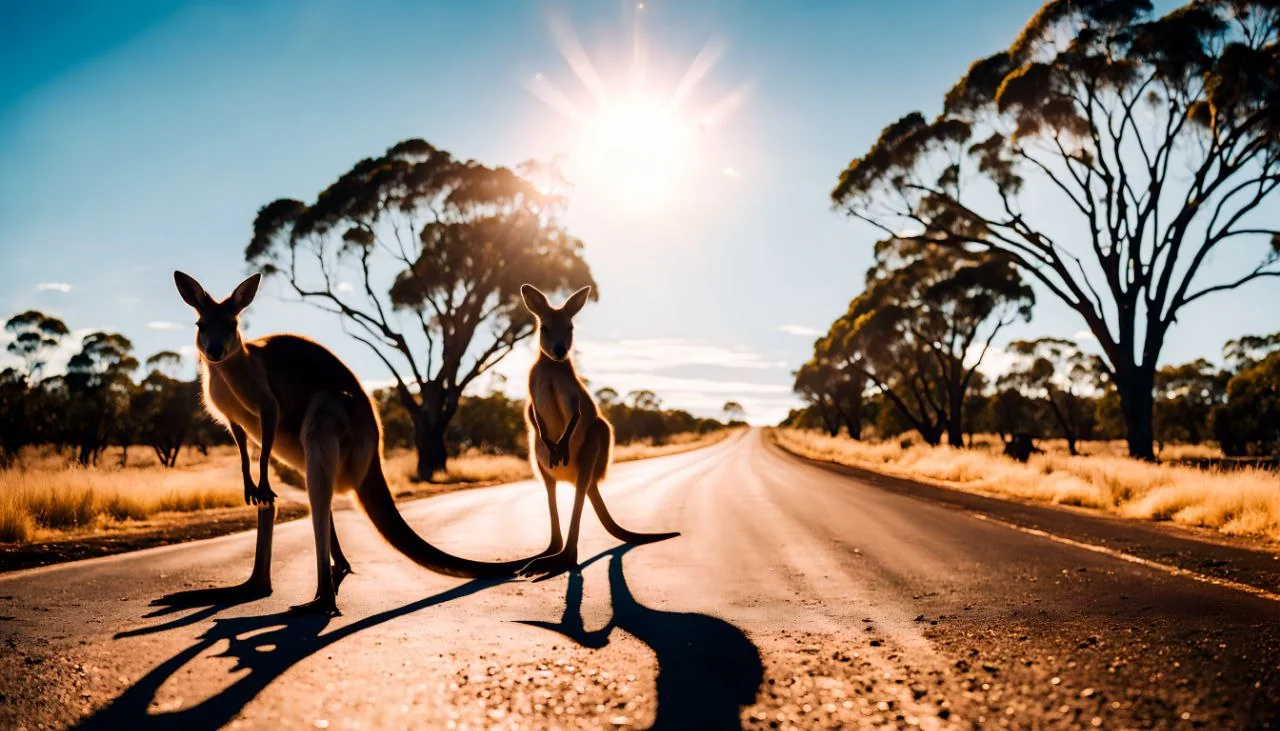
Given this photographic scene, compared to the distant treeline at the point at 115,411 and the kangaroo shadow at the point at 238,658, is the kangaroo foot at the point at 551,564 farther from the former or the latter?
the distant treeline at the point at 115,411

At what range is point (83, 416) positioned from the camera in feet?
133

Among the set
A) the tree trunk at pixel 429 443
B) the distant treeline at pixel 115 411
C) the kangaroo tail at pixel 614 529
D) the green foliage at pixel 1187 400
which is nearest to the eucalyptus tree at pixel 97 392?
the distant treeline at pixel 115 411

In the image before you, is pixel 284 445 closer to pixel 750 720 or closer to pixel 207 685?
pixel 207 685

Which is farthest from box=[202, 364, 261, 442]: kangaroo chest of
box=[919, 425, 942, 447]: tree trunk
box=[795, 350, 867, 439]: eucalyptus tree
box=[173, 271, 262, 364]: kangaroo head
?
box=[795, 350, 867, 439]: eucalyptus tree

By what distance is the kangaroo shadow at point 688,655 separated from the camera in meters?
2.36

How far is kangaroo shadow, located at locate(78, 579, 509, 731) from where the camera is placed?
226cm

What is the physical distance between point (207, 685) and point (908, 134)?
26.7 m

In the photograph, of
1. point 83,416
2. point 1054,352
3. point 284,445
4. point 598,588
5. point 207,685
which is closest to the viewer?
point 207,685

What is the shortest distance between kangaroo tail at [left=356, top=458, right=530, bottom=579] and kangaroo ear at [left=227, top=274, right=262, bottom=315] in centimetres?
119

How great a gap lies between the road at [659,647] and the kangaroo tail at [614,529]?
61cm

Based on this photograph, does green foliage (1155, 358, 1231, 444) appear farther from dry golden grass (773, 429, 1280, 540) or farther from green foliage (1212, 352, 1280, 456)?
dry golden grass (773, 429, 1280, 540)

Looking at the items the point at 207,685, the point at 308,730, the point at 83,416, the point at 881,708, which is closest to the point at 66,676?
the point at 207,685

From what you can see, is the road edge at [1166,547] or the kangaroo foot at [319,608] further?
the road edge at [1166,547]

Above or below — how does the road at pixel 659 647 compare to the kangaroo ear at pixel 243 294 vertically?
below
